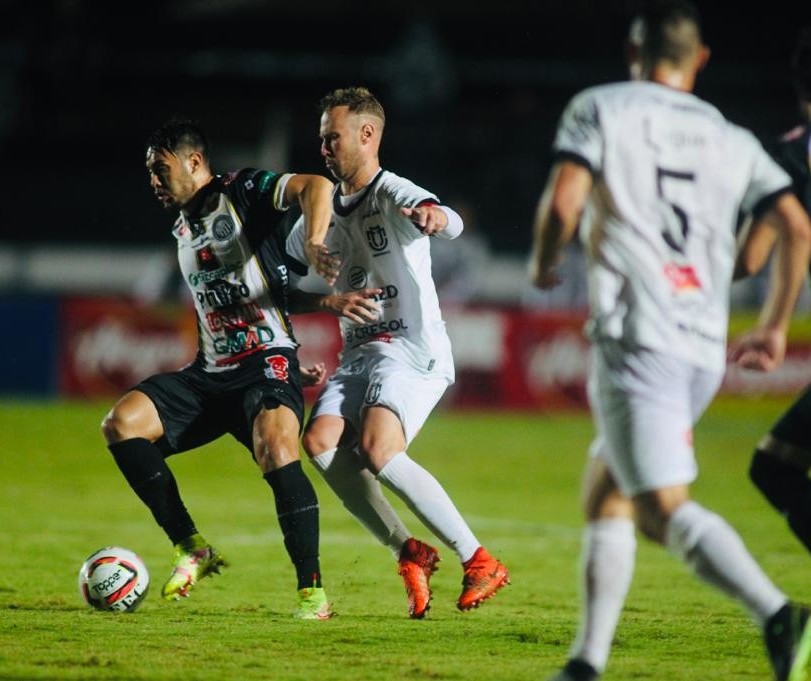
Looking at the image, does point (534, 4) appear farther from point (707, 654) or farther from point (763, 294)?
point (707, 654)

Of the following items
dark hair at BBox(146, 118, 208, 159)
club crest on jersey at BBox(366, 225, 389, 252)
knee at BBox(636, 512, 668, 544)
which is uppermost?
dark hair at BBox(146, 118, 208, 159)

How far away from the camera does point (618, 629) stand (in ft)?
19.5

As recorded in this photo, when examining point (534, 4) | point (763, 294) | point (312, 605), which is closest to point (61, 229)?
point (534, 4)

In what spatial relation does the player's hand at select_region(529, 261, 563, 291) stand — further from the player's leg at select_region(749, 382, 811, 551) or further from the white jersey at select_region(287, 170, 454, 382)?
the white jersey at select_region(287, 170, 454, 382)

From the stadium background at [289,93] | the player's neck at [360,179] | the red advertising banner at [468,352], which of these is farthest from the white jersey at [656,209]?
the stadium background at [289,93]

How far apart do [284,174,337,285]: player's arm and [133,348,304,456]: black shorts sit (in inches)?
27.4

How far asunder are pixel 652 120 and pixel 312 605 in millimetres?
2682

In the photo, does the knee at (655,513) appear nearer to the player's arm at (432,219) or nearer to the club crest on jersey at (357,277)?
the player's arm at (432,219)

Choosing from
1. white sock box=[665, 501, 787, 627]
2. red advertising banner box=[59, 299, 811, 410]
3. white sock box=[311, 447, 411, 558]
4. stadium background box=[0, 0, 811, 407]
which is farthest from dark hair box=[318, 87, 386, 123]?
stadium background box=[0, 0, 811, 407]

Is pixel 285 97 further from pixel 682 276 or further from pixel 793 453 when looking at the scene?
pixel 682 276

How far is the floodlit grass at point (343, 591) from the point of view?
5027 millimetres

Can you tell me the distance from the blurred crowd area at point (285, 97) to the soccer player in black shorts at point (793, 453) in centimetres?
1869

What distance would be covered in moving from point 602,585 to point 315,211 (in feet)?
7.26

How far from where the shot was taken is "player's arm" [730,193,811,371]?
14.6ft
